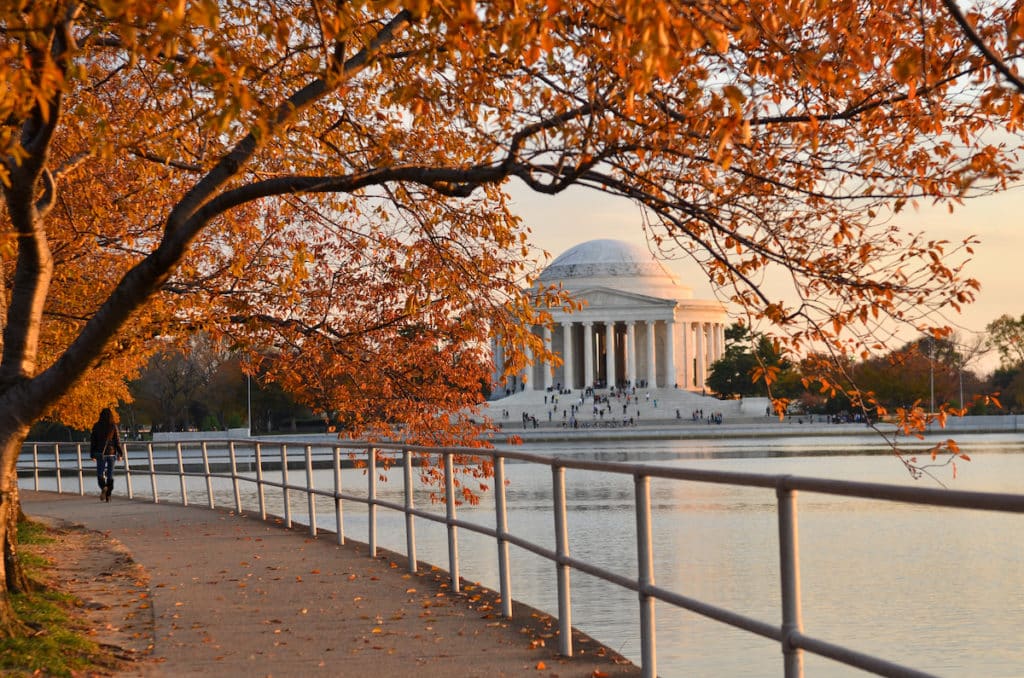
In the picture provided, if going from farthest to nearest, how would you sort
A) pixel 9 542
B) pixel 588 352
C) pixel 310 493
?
pixel 588 352
pixel 310 493
pixel 9 542

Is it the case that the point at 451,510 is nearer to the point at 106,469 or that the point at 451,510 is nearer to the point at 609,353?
the point at 106,469

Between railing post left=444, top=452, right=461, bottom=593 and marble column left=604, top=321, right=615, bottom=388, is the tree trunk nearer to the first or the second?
railing post left=444, top=452, right=461, bottom=593

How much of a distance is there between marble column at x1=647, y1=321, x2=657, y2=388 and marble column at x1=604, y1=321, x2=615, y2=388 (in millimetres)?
3881

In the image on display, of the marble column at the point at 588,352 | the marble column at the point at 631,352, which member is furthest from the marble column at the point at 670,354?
the marble column at the point at 588,352

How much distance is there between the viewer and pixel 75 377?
9.93 meters

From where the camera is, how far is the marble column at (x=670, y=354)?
144 m

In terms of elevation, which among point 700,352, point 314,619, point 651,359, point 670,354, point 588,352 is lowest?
point 314,619

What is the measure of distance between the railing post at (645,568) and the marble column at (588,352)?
13335 centimetres

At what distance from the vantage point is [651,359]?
5733 inches

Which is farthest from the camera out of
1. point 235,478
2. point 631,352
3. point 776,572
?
point 631,352

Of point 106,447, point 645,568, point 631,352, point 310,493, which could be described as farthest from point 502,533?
point 631,352

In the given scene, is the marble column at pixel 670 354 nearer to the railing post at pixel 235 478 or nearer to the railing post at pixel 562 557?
the railing post at pixel 235 478

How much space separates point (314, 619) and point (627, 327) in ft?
445

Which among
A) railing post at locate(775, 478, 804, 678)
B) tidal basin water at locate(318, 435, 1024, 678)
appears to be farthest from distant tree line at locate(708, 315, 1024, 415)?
railing post at locate(775, 478, 804, 678)
